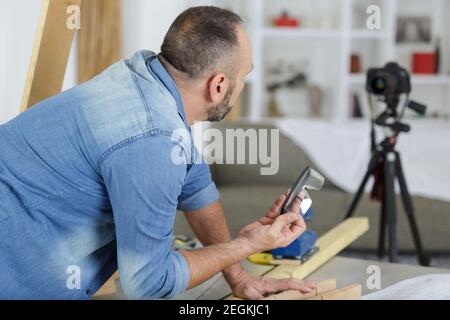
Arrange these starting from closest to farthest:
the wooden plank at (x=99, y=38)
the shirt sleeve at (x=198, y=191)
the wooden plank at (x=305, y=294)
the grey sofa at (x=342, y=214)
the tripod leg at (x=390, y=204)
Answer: the wooden plank at (x=305, y=294)
the shirt sleeve at (x=198, y=191)
the tripod leg at (x=390, y=204)
the grey sofa at (x=342, y=214)
the wooden plank at (x=99, y=38)

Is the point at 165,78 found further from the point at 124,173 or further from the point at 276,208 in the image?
the point at 276,208

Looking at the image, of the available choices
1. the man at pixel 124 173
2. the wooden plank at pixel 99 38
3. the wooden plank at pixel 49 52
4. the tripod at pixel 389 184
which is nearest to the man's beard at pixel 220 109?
the man at pixel 124 173

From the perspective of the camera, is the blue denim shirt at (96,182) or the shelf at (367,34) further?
the shelf at (367,34)

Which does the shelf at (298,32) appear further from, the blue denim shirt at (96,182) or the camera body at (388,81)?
the blue denim shirt at (96,182)

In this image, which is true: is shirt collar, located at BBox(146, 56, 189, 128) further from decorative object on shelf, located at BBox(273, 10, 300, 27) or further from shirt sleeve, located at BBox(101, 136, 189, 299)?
decorative object on shelf, located at BBox(273, 10, 300, 27)

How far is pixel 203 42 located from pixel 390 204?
4.74 ft

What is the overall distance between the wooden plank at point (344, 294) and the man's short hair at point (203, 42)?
0.46 m

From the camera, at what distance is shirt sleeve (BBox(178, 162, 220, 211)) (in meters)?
1.60

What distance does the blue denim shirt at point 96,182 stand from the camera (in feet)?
4.00

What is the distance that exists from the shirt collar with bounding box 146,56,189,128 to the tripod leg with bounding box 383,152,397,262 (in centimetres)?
140

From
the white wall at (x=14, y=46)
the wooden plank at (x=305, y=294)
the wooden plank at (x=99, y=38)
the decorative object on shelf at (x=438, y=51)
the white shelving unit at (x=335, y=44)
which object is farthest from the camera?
the decorative object on shelf at (x=438, y=51)

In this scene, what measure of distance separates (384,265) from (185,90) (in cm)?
72

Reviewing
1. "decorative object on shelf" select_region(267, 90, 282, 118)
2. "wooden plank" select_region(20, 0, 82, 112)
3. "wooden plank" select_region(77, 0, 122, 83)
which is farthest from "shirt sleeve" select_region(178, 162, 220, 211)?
"decorative object on shelf" select_region(267, 90, 282, 118)

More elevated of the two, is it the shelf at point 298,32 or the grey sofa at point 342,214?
the shelf at point 298,32
